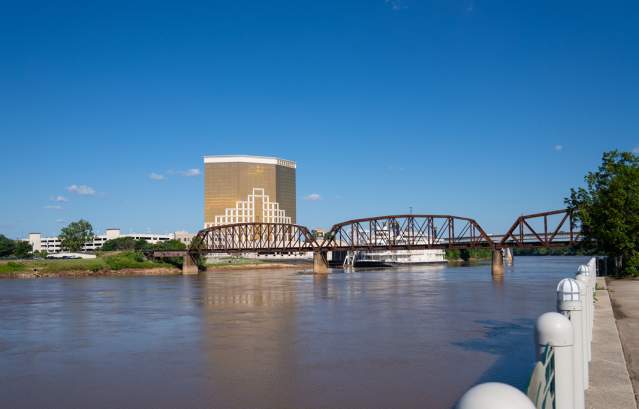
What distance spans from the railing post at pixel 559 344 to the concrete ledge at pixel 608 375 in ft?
10.1

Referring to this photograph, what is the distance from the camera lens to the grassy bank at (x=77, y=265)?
4405 inches

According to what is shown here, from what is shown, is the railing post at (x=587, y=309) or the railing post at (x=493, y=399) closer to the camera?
the railing post at (x=493, y=399)

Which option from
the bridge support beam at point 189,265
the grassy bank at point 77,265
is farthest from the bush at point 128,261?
the bridge support beam at point 189,265

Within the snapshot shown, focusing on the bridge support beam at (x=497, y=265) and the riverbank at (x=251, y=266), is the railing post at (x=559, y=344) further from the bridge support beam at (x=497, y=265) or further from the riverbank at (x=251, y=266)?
the riverbank at (x=251, y=266)

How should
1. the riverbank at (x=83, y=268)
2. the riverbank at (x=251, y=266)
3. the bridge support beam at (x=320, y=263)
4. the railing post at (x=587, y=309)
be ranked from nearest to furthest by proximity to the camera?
the railing post at (x=587, y=309), the riverbank at (x=83, y=268), the bridge support beam at (x=320, y=263), the riverbank at (x=251, y=266)

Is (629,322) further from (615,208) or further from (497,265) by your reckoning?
(497,265)

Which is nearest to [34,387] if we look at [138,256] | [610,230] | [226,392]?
[226,392]

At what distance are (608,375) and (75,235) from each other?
19800 centimetres

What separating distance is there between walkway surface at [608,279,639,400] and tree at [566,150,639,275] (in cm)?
1354

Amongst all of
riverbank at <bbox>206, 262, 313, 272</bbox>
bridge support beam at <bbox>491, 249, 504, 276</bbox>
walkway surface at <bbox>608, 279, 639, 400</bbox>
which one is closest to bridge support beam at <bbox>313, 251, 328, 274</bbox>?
bridge support beam at <bbox>491, 249, 504, 276</bbox>

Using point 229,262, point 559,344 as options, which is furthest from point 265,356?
point 229,262

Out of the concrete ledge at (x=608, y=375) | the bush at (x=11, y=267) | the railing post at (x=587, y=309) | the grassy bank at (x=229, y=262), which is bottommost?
the grassy bank at (x=229, y=262)

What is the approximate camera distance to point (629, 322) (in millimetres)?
18203

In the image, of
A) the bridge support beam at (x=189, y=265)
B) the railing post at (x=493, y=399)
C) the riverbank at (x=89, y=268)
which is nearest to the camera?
the railing post at (x=493, y=399)
